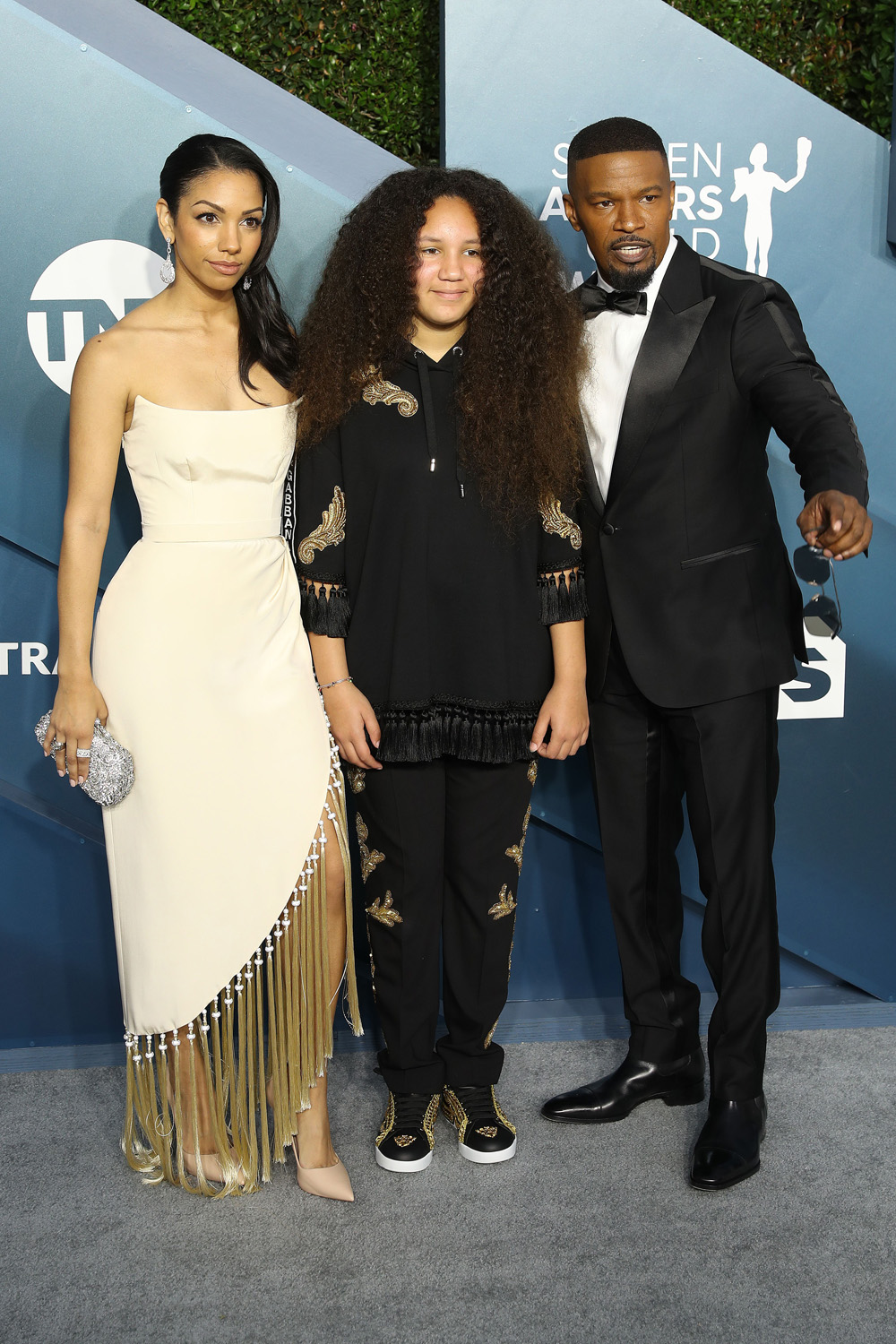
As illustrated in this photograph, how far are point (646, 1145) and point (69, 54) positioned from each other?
245cm

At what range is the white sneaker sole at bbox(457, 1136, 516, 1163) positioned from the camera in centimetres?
234

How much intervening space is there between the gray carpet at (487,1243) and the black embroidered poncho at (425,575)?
829 mm

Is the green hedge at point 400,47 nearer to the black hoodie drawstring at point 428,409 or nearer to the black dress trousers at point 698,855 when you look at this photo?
the black hoodie drawstring at point 428,409

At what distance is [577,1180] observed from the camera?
2.29 meters

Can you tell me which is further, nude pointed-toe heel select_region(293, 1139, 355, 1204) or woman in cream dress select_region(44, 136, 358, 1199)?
nude pointed-toe heel select_region(293, 1139, 355, 1204)

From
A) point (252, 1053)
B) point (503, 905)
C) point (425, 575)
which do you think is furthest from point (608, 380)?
point (252, 1053)

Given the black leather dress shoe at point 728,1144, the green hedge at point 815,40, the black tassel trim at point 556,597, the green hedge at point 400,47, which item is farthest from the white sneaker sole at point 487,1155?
the green hedge at point 815,40

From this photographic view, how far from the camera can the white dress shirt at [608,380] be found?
2.26m

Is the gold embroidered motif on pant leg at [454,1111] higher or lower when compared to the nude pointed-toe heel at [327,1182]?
higher

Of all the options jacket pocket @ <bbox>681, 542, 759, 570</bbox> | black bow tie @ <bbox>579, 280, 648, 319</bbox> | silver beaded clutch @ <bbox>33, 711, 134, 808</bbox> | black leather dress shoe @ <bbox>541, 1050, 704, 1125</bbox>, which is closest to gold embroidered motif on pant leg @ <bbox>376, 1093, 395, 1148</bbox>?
black leather dress shoe @ <bbox>541, 1050, 704, 1125</bbox>

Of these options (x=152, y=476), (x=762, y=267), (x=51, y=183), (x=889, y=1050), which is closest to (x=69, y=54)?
(x=51, y=183)

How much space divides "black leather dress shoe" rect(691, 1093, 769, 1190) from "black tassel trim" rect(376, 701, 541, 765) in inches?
31.9

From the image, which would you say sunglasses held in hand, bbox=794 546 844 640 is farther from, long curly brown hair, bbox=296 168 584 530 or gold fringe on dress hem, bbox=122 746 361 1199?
gold fringe on dress hem, bbox=122 746 361 1199

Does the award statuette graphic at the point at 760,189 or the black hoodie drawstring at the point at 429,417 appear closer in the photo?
the black hoodie drawstring at the point at 429,417
